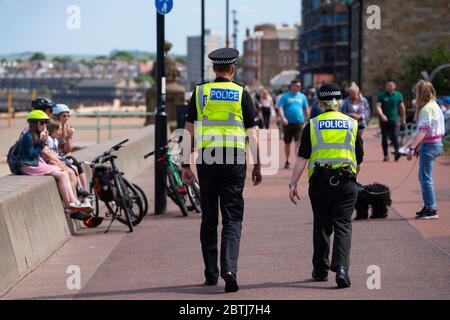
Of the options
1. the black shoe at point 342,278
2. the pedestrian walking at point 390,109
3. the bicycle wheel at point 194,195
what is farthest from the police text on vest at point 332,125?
the pedestrian walking at point 390,109

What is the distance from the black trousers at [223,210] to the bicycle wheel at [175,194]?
18.3ft

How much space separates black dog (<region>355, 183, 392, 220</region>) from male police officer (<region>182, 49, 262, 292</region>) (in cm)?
484

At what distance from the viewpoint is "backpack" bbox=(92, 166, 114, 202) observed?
13.9 metres

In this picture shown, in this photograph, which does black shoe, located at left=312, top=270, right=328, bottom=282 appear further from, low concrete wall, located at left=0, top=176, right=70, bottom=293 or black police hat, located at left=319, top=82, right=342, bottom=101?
low concrete wall, located at left=0, top=176, right=70, bottom=293

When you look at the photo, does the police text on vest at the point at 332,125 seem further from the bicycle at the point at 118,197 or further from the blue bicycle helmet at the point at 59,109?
the blue bicycle helmet at the point at 59,109

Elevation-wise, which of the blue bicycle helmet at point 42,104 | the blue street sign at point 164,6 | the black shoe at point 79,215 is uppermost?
the blue street sign at point 164,6

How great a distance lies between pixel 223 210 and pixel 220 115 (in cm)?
76

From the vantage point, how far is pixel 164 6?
15414 mm

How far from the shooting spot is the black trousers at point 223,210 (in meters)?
9.40

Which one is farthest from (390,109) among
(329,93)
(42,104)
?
(329,93)

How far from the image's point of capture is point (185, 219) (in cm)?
1498

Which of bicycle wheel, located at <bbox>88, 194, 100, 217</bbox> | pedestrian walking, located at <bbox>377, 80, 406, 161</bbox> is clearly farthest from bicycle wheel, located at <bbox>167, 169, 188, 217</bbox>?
pedestrian walking, located at <bbox>377, 80, 406, 161</bbox>
